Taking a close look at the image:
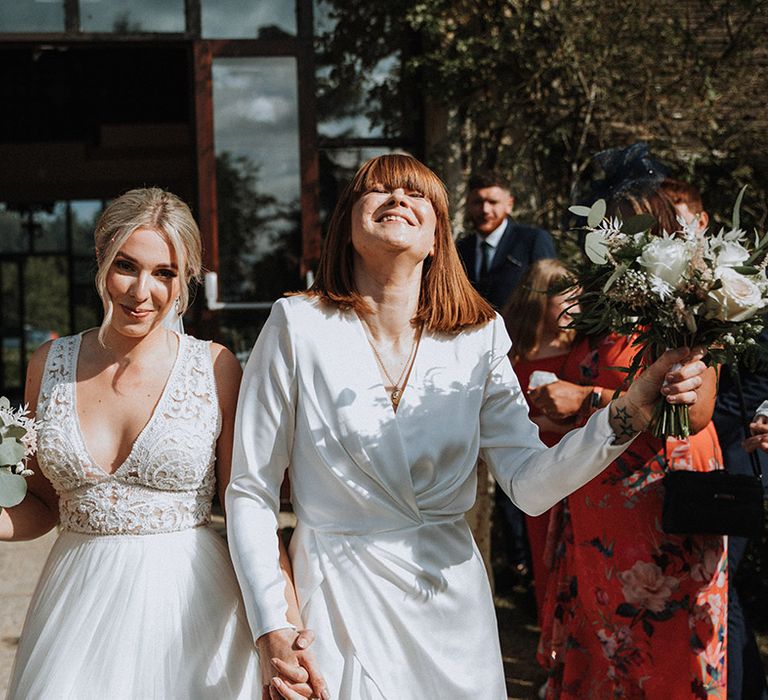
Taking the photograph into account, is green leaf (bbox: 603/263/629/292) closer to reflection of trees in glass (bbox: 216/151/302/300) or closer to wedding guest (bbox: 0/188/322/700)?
wedding guest (bbox: 0/188/322/700)

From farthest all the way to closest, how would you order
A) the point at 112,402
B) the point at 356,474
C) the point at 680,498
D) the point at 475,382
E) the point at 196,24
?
1. the point at 196,24
2. the point at 680,498
3. the point at 112,402
4. the point at 475,382
5. the point at 356,474

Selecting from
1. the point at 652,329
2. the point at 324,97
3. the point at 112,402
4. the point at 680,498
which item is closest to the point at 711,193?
the point at 324,97

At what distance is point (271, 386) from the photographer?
2.27 metres

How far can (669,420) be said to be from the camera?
227cm

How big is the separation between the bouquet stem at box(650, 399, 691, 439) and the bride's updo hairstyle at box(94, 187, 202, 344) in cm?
119

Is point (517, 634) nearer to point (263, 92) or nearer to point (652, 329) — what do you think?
point (652, 329)

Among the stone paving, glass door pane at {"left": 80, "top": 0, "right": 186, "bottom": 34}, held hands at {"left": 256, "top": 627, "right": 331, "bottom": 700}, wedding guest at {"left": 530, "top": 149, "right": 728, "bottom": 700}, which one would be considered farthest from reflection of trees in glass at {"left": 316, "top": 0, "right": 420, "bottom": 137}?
held hands at {"left": 256, "top": 627, "right": 331, "bottom": 700}

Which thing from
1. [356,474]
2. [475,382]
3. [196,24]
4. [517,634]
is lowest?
[517,634]

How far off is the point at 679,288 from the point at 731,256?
14cm

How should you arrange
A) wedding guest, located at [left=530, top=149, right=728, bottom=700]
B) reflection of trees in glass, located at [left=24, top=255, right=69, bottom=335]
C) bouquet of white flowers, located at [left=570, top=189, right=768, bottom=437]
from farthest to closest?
reflection of trees in glass, located at [left=24, top=255, right=69, bottom=335] < wedding guest, located at [left=530, top=149, right=728, bottom=700] < bouquet of white flowers, located at [left=570, top=189, right=768, bottom=437]

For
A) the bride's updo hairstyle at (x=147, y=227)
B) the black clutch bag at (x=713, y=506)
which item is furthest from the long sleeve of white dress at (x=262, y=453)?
the black clutch bag at (x=713, y=506)

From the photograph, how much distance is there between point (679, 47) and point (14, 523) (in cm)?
595

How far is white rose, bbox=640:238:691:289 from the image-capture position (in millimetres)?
2293

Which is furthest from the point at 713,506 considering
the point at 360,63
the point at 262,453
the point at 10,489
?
the point at 360,63
